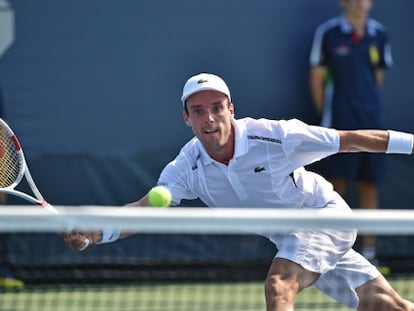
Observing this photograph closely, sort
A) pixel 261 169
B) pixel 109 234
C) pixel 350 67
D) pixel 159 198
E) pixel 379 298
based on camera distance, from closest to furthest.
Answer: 1. pixel 159 198
2. pixel 109 234
3. pixel 261 169
4. pixel 379 298
5. pixel 350 67

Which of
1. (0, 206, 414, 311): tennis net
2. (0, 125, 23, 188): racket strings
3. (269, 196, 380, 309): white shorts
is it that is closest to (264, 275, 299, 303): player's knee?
(269, 196, 380, 309): white shorts

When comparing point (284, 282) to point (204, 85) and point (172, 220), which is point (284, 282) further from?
point (172, 220)

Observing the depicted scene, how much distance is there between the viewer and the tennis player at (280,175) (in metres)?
4.39

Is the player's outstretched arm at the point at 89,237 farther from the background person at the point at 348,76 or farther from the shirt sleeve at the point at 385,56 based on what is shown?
the shirt sleeve at the point at 385,56

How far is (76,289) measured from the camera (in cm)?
667

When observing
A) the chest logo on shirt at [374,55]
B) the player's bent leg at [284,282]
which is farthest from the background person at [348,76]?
the player's bent leg at [284,282]

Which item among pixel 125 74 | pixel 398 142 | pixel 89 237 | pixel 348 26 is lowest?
pixel 89 237

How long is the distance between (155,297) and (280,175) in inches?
87.4

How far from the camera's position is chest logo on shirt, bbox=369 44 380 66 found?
713 centimetres

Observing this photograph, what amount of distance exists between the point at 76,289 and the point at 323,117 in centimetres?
196

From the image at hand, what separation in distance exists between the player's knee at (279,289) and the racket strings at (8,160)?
112cm

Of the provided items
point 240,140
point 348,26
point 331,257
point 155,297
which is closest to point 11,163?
point 240,140

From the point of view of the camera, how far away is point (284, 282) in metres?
4.21

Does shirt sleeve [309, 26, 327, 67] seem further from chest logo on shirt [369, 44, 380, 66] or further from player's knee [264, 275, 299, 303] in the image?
player's knee [264, 275, 299, 303]
